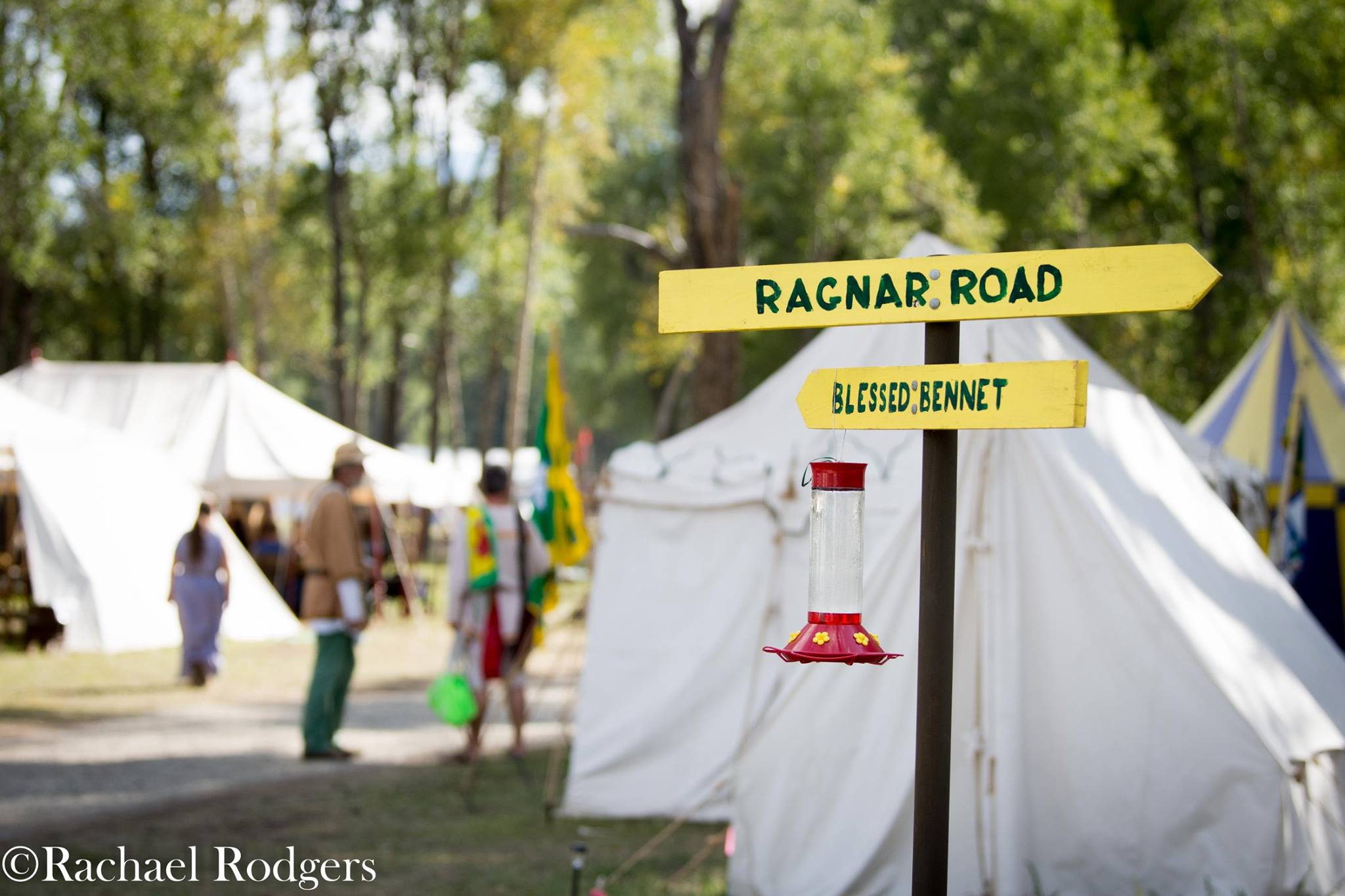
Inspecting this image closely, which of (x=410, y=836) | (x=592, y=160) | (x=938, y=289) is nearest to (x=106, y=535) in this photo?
(x=410, y=836)

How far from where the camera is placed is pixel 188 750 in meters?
9.21

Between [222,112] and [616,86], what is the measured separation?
530 inches

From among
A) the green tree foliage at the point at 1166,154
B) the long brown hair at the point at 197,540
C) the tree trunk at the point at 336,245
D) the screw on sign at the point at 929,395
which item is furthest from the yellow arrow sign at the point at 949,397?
the tree trunk at the point at 336,245

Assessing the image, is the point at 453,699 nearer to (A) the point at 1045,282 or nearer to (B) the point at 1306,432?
(A) the point at 1045,282

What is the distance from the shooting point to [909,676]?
5.58 m

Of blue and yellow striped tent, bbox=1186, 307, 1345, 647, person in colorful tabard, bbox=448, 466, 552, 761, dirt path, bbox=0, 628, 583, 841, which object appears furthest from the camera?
blue and yellow striped tent, bbox=1186, 307, 1345, 647

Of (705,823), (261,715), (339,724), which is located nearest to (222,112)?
(261,715)

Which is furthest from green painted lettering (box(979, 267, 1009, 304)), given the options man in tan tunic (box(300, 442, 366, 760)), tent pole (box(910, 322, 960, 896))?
man in tan tunic (box(300, 442, 366, 760))

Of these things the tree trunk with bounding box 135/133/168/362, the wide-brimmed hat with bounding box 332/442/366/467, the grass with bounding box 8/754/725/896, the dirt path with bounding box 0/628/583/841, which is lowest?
the dirt path with bounding box 0/628/583/841

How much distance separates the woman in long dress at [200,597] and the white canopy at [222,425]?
4814 millimetres

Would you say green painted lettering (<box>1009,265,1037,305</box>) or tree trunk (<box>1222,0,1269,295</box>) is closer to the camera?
green painted lettering (<box>1009,265,1037,305</box>)

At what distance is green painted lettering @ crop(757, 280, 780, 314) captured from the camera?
3.26 meters

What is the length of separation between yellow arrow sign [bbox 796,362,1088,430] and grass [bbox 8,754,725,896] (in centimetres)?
320

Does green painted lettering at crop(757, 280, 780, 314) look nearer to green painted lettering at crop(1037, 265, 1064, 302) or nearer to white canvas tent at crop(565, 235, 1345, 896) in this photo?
green painted lettering at crop(1037, 265, 1064, 302)
